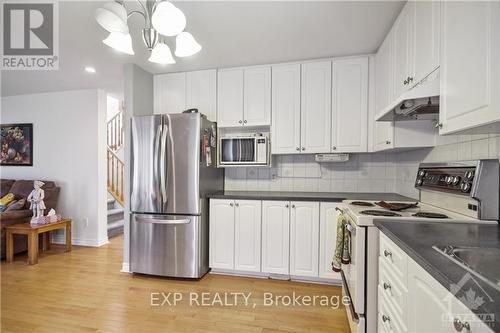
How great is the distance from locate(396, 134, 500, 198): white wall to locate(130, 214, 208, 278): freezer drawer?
217 cm

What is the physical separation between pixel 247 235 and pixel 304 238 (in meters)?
0.61

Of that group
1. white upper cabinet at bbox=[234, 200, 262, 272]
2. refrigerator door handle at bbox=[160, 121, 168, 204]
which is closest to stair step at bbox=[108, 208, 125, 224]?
refrigerator door handle at bbox=[160, 121, 168, 204]

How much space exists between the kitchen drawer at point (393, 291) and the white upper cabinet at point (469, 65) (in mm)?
763

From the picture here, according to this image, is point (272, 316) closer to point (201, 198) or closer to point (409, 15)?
point (201, 198)

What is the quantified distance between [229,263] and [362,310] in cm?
157

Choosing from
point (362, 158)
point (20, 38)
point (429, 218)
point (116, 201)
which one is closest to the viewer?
point (429, 218)

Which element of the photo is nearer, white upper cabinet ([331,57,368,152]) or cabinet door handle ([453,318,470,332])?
cabinet door handle ([453,318,470,332])

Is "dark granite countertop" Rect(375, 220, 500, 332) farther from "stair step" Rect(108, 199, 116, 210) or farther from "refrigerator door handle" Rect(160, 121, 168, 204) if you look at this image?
"stair step" Rect(108, 199, 116, 210)

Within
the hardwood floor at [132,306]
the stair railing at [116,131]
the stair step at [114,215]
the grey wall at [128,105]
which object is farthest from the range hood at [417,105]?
the stair railing at [116,131]

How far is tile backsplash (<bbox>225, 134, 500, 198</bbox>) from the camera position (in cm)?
262

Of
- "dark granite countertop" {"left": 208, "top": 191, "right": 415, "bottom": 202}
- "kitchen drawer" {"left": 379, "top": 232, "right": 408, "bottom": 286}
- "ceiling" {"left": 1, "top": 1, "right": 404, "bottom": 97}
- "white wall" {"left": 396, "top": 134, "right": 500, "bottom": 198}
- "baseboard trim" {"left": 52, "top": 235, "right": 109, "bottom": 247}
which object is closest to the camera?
"kitchen drawer" {"left": 379, "top": 232, "right": 408, "bottom": 286}

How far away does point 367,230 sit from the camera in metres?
1.53

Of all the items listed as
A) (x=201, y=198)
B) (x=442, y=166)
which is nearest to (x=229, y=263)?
(x=201, y=198)

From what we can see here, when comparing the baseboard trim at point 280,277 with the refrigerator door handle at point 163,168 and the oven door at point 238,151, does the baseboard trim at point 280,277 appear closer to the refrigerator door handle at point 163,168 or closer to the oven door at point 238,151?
the refrigerator door handle at point 163,168
